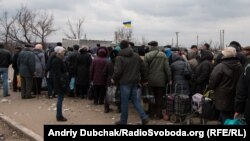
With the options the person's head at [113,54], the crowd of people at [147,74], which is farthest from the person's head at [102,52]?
the person's head at [113,54]

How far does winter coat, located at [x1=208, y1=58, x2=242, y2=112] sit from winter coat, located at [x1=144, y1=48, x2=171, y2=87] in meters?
2.29

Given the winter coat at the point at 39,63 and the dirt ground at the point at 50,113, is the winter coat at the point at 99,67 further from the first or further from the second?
the winter coat at the point at 39,63

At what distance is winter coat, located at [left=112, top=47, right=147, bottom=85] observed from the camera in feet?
30.3

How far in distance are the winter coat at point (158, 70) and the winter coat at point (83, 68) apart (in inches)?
162

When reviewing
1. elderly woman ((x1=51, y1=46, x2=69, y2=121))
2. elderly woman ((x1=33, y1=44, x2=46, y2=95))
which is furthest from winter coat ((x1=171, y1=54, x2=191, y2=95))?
elderly woman ((x1=33, y1=44, x2=46, y2=95))

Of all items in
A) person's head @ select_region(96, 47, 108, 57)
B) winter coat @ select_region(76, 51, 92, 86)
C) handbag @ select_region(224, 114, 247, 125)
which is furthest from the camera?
winter coat @ select_region(76, 51, 92, 86)

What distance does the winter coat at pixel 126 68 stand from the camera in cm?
923

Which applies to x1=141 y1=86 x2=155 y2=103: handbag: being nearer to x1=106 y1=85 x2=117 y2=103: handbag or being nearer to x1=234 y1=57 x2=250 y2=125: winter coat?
x1=106 y1=85 x2=117 y2=103: handbag

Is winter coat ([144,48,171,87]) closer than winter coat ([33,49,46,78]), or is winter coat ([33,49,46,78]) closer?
winter coat ([144,48,171,87])

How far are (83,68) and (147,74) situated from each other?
436 cm

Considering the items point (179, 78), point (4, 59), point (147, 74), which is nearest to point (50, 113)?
point (147, 74)

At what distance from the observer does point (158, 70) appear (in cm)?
1016

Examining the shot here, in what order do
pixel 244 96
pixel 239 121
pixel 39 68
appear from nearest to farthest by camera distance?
pixel 244 96 < pixel 239 121 < pixel 39 68

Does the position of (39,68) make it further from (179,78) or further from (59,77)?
(179,78)
